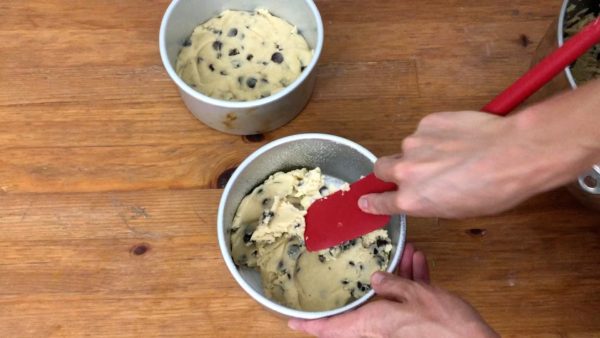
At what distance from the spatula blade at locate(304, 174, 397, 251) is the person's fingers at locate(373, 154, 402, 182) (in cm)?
9

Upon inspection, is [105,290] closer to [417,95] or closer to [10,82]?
[10,82]

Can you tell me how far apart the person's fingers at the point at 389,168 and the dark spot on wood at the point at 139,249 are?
38cm

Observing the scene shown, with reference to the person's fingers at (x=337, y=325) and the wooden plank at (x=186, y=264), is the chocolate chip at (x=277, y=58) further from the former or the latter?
the person's fingers at (x=337, y=325)

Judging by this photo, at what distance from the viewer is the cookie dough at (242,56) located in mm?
858

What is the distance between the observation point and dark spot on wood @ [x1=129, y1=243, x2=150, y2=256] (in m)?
0.82

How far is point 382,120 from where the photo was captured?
0.88 metres

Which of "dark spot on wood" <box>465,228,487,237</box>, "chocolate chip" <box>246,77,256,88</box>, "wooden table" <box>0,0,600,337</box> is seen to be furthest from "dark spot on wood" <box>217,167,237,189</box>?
"dark spot on wood" <box>465,228,487,237</box>

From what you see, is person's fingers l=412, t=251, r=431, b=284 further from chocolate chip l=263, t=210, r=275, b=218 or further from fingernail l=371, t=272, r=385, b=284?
chocolate chip l=263, t=210, r=275, b=218

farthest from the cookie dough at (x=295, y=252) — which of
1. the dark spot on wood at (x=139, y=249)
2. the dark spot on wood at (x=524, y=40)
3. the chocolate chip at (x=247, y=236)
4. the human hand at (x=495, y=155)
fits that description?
the dark spot on wood at (x=524, y=40)

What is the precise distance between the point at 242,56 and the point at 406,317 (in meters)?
0.44

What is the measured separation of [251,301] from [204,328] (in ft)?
0.22

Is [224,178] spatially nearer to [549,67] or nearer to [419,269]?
[419,269]

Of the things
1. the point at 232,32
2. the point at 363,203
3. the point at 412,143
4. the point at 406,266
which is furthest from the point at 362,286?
the point at 232,32

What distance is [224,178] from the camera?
0.86 meters
